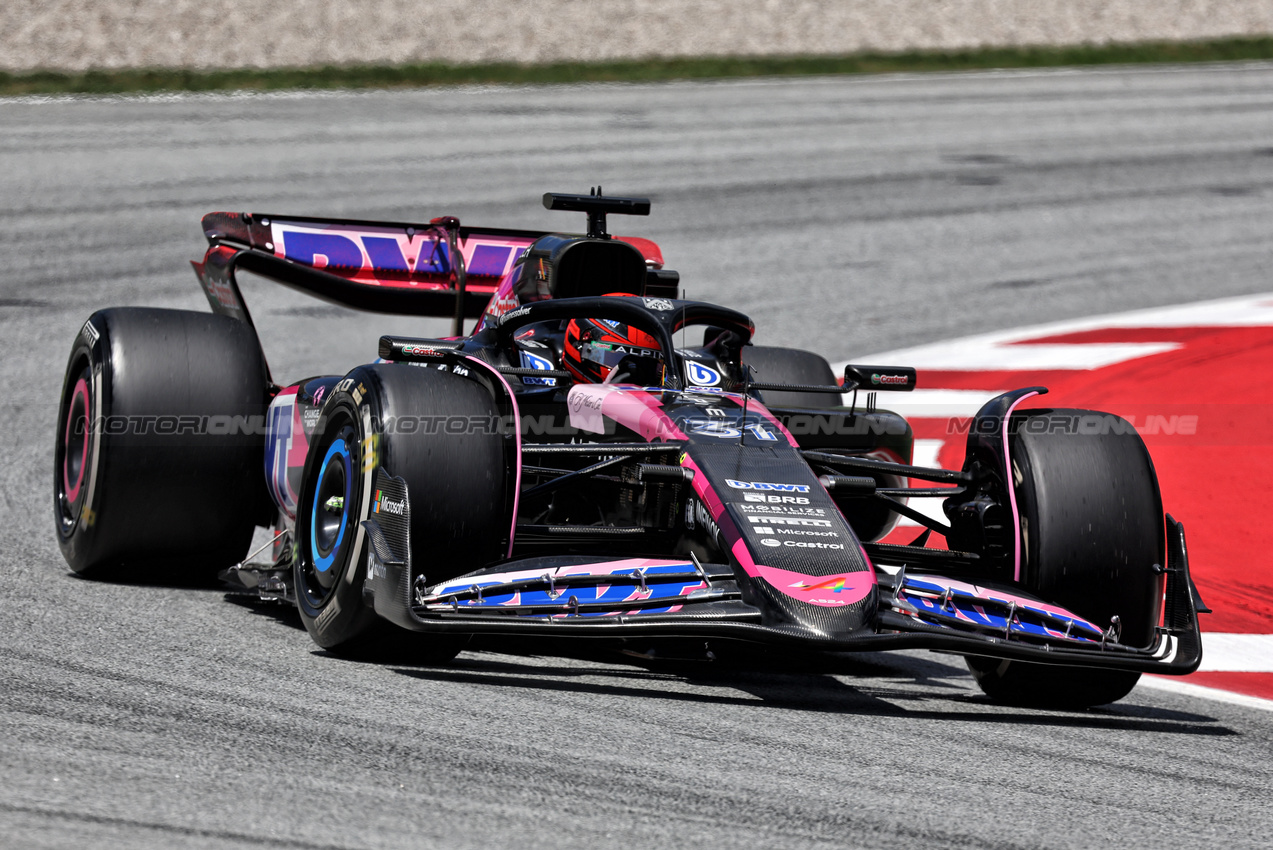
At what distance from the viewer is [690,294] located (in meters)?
13.3

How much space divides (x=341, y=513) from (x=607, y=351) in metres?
1.30

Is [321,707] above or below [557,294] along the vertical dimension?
below

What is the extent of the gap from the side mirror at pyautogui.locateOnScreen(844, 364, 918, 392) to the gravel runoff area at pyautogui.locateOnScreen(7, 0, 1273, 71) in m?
13.1

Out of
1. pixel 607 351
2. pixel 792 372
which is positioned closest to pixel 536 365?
pixel 607 351

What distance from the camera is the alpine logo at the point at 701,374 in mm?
6520

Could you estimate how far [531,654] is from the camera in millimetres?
6059

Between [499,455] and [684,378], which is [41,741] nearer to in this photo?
[499,455]

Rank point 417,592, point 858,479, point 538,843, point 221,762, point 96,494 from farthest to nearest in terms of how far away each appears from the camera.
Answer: point 96,494 < point 858,479 < point 417,592 < point 221,762 < point 538,843

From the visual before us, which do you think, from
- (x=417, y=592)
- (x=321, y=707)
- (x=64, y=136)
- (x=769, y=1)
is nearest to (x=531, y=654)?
(x=417, y=592)

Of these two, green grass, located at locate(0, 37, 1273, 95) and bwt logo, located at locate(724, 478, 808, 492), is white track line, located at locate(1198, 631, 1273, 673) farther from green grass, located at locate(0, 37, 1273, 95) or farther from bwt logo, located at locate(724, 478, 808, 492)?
green grass, located at locate(0, 37, 1273, 95)

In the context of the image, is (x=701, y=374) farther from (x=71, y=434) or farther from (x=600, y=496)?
(x=71, y=434)

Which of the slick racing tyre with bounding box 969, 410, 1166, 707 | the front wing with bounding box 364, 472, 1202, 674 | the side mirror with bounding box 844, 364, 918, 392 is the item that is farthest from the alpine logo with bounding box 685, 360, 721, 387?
the slick racing tyre with bounding box 969, 410, 1166, 707

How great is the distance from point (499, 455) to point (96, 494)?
215cm

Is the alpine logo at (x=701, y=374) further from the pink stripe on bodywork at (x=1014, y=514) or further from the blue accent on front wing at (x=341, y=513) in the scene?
the blue accent on front wing at (x=341, y=513)
